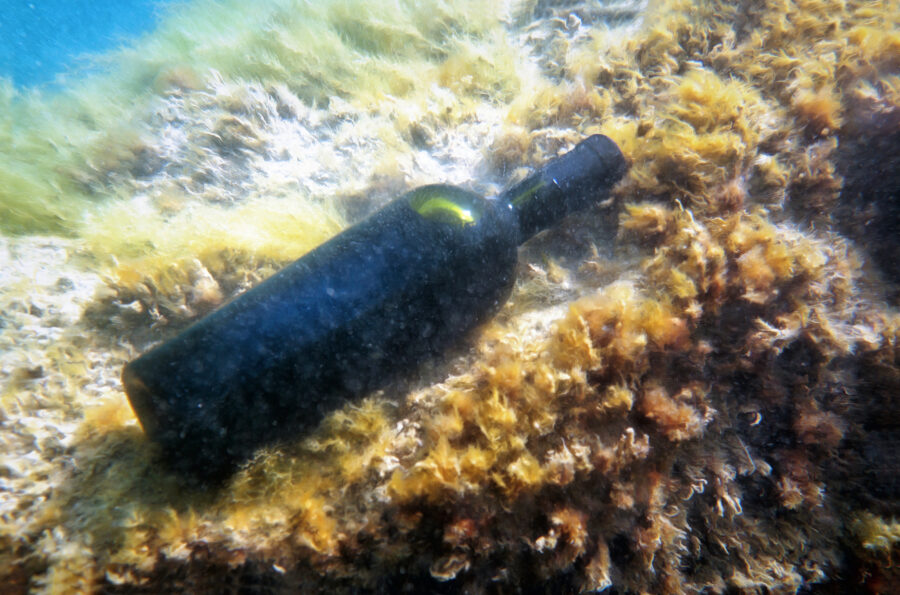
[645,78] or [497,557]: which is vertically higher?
[645,78]

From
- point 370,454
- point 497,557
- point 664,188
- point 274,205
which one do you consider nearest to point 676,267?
point 664,188

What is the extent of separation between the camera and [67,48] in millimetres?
28484

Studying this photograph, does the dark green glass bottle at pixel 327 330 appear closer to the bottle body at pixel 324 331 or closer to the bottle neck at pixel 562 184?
the bottle body at pixel 324 331

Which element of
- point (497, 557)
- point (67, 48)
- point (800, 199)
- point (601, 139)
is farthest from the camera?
point (67, 48)

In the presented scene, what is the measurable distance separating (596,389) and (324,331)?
4.41 ft

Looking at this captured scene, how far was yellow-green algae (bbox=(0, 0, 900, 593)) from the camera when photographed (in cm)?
155

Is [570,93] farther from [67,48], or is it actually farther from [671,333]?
[67,48]

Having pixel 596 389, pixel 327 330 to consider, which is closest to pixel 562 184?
pixel 596 389

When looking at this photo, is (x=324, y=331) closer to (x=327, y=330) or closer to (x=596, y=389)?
(x=327, y=330)

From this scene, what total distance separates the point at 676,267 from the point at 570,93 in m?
1.87

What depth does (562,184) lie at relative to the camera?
2.12m

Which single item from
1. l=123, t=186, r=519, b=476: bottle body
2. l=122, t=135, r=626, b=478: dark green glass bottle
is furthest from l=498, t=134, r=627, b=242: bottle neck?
l=123, t=186, r=519, b=476: bottle body

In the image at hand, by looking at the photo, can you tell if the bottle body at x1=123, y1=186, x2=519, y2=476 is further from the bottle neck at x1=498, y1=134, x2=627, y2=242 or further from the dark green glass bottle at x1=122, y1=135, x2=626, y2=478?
the bottle neck at x1=498, y1=134, x2=627, y2=242

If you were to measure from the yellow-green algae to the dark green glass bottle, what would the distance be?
0.53 ft
